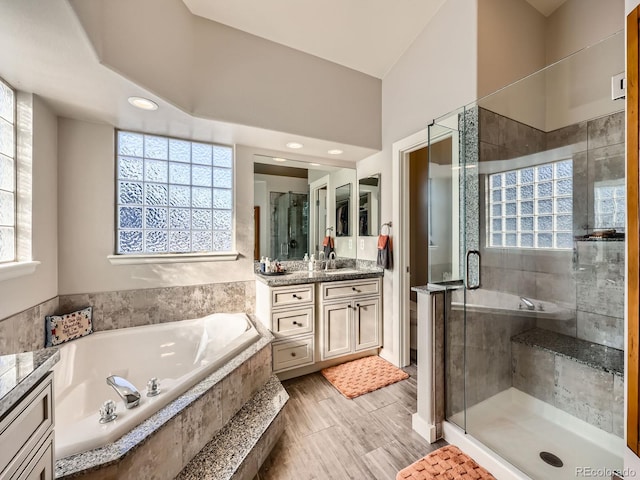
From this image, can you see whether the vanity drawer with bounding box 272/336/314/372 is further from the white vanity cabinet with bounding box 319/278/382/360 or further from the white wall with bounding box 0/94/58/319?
the white wall with bounding box 0/94/58/319

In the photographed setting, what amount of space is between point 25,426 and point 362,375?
2.23 m

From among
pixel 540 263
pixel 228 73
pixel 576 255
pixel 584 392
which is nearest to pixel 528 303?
pixel 540 263

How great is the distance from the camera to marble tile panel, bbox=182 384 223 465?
1238 mm

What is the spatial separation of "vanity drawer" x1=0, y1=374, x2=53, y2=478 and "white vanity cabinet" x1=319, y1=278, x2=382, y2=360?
190 centimetres

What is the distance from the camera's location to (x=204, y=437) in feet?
4.43

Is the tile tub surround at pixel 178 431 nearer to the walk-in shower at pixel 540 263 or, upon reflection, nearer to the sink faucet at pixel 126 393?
the sink faucet at pixel 126 393

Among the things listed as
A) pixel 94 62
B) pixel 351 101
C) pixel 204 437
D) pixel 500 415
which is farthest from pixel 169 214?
pixel 500 415

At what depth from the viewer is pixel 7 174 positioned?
5.09 feet

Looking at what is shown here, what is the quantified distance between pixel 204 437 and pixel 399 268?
2014 mm

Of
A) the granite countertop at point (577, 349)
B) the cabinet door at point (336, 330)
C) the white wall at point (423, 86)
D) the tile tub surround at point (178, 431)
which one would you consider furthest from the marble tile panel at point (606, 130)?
the tile tub surround at point (178, 431)

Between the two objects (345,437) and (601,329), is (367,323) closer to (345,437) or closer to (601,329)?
(345,437)

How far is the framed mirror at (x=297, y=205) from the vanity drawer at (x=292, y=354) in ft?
2.99

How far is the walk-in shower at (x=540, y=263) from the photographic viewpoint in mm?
1637

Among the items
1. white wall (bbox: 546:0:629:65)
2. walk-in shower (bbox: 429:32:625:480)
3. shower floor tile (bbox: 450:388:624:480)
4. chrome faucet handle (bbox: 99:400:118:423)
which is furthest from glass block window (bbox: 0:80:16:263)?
white wall (bbox: 546:0:629:65)
